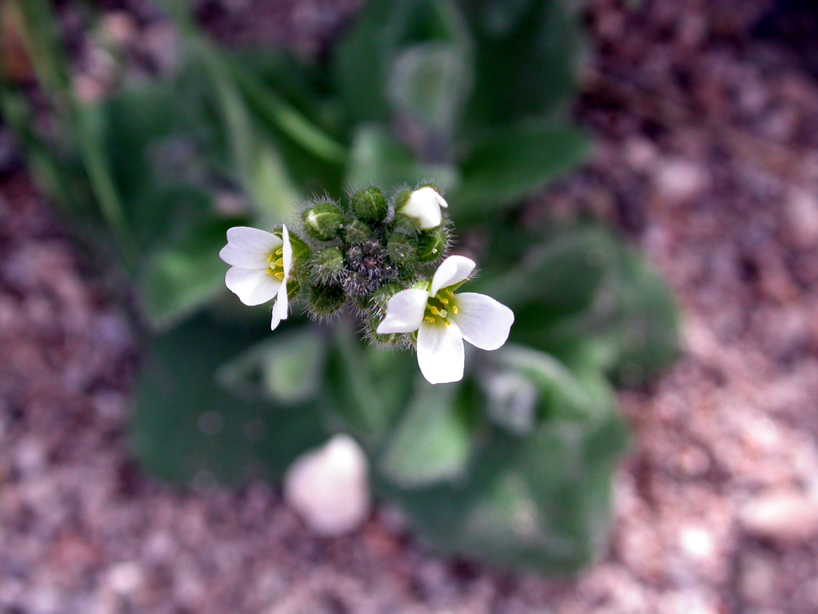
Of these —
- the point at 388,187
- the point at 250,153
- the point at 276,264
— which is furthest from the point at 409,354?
the point at 276,264

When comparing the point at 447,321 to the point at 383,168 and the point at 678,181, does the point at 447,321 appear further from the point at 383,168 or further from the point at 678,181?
the point at 678,181

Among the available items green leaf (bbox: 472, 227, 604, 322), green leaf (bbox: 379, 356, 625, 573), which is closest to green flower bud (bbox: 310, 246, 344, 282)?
green leaf (bbox: 472, 227, 604, 322)

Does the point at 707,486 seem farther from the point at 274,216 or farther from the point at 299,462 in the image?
the point at 274,216

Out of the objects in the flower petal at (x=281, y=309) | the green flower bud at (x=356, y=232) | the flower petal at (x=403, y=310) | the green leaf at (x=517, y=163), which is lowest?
the flower petal at (x=403, y=310)

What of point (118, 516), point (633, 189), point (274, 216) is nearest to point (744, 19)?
Answer: point (633, 189)

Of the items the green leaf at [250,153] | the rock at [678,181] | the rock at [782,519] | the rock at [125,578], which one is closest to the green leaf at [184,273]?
the green leaf at [250,153]

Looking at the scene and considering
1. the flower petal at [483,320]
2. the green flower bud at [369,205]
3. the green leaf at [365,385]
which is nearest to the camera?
the flower petal at [483,320]

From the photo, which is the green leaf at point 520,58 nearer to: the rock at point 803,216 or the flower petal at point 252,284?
the rock at point 803,216

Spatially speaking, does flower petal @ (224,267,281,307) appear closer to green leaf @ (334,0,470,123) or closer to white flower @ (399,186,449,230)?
white flower @ (399,186,449,230)

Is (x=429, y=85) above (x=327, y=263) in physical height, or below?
above
